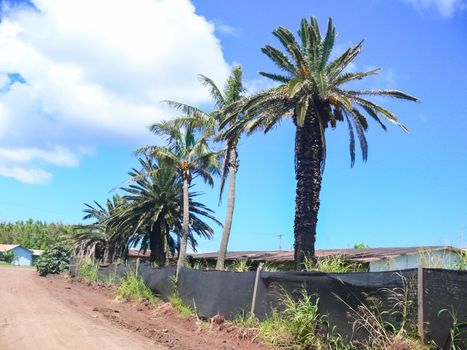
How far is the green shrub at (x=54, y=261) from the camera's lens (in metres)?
40.0

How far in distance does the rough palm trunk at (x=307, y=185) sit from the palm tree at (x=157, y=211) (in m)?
17.0

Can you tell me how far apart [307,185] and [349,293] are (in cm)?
806

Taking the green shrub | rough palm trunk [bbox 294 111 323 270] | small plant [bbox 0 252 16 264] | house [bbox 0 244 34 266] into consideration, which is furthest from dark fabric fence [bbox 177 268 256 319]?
house [bbox 0 244 34 266]

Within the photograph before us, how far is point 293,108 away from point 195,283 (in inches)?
301

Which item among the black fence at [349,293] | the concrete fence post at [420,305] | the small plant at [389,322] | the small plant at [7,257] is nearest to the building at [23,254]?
the small plant at [7,257]

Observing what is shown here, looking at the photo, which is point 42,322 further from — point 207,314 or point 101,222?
point 101,222

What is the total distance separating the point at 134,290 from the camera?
1827 cm

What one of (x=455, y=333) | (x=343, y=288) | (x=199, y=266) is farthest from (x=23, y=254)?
(x=455, y=333)

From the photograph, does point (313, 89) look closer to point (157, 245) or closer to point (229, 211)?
point (229, 211)

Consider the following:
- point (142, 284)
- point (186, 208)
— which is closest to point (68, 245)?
Result: point (186, 208)

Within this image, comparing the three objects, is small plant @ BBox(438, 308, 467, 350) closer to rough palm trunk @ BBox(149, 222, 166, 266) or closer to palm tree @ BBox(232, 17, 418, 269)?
palm tree @ BBox(232, 17, 418, 269)

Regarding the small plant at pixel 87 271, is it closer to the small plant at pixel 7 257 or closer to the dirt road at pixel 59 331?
the dirt road at pixel 59 331

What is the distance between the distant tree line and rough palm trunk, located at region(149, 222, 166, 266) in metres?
75.0

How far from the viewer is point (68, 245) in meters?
44.2
